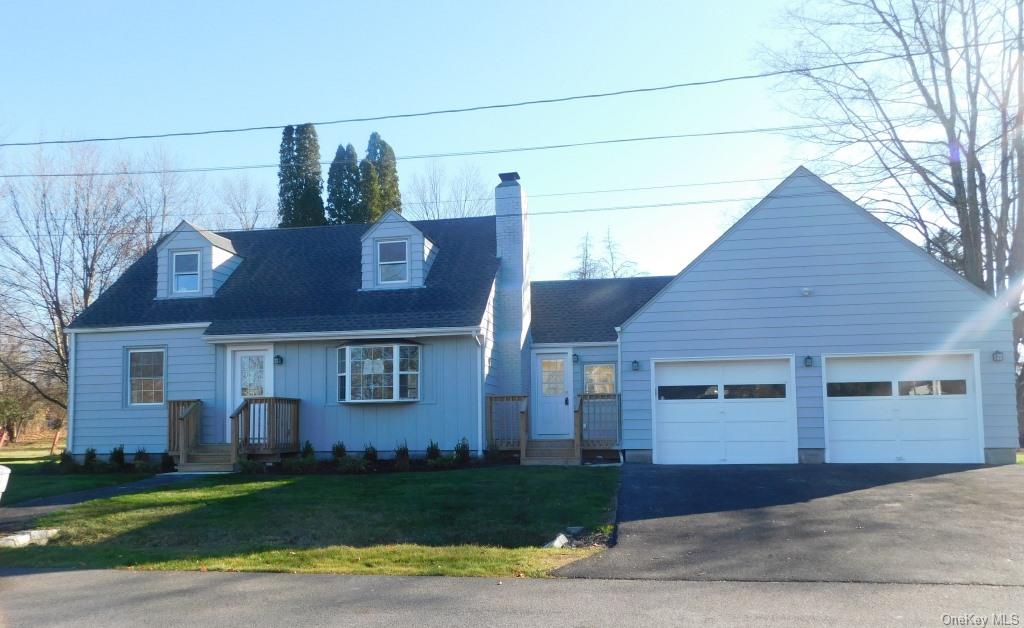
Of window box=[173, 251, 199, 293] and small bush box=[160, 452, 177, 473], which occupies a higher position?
window box=[173, 251, 199, 293]

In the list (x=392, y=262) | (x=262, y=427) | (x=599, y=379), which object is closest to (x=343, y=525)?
(x=262, y=427)

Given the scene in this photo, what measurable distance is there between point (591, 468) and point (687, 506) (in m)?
4.02

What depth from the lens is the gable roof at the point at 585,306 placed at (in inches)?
808

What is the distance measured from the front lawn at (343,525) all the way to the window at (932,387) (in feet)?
20.2

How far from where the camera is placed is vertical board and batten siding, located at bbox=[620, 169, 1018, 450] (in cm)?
1603

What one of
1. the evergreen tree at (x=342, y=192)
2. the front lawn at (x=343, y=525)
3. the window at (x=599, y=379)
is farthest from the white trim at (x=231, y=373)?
the evergreen tree at (x=342, y=192)

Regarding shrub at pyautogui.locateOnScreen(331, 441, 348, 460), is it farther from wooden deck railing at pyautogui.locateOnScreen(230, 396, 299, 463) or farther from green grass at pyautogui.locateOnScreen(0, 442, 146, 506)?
green grass at pyautogui.locateOnScreen(0, 442, 146, 506)

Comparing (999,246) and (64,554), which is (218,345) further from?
(999,246)

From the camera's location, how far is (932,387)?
16109mm

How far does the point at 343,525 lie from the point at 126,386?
433 inches

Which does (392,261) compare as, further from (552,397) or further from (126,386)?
(126,386)

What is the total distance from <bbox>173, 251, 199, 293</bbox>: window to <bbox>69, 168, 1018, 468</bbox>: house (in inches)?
2.1

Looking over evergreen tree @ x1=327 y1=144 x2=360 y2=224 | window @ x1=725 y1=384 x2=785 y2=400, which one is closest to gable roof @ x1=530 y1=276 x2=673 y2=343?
window @ x1=725 y1=384 x2=785 y2=400

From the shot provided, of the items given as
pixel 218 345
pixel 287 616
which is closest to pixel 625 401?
pixel 218 345
